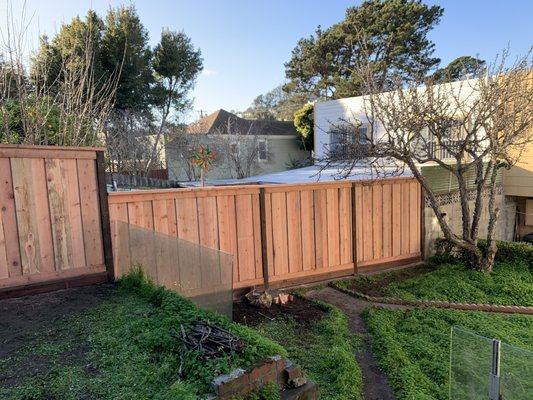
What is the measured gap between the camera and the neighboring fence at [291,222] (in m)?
5.23

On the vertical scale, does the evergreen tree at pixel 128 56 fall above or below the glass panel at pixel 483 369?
above

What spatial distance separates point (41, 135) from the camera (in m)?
5.60

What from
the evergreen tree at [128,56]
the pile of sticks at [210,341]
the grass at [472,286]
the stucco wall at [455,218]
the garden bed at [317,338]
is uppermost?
the evergreen tree at [128,56]

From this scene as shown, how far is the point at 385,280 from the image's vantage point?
7.07 metres

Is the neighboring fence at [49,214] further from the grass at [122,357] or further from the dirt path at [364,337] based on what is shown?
the dirt path at [364,337]

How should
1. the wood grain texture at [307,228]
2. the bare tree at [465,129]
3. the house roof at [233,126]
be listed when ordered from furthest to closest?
1. the house roof at [233,126]
2. the bare tree at [465,129]
3. the wood grain texture at [307,228]

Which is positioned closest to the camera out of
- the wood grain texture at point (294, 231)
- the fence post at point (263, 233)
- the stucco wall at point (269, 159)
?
the fence post at point (263, 233)

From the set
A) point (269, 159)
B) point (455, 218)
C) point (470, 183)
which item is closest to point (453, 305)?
point (455, 218)

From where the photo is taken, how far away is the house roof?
67.3 feet

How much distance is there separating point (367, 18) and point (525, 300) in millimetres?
22175

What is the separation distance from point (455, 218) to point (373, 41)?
18.5 meters

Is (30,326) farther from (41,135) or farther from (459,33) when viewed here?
(459,33)

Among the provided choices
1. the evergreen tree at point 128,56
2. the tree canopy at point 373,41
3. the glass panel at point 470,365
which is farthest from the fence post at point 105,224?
the tree canopy at point 373,41

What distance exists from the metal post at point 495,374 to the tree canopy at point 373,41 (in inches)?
863
